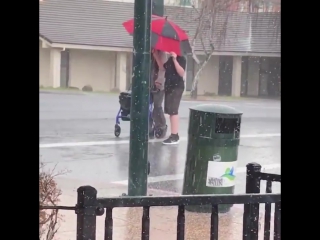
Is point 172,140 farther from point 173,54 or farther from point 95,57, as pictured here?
point 173,54

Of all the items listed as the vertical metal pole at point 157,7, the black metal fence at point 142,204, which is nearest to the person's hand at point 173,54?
the vertical metal pole at point 157,7

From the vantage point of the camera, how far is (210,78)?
973 cm

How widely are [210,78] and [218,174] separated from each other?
14.9 ft

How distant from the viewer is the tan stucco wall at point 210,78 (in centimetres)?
833

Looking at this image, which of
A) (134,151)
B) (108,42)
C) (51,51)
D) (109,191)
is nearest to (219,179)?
(134,151)

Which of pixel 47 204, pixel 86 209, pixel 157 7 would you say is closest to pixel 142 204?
pixel 86 209

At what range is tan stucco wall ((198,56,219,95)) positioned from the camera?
27.3 ft

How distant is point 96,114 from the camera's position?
1105cm

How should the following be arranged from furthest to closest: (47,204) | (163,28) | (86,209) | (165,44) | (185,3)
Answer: (185,3), (165,44), (163,28), (47,204), (86,209)

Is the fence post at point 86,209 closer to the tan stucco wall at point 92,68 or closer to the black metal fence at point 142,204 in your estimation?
the black metal fence at point 142,204

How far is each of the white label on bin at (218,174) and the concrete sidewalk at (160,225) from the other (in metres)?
0.29

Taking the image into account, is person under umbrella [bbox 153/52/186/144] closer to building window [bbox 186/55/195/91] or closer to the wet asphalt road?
the wet asphalt road
